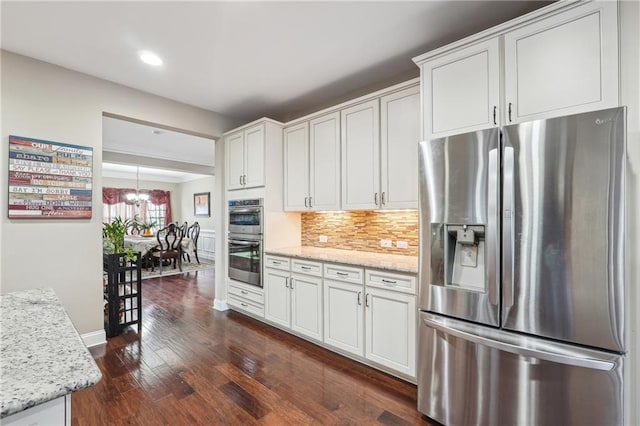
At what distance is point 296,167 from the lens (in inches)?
139

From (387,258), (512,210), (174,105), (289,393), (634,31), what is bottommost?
(289,393)

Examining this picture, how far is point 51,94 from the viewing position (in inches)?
110

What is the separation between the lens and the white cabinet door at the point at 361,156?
2789 mm

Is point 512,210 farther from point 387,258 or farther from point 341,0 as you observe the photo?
point 341,0

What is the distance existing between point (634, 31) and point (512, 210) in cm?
124

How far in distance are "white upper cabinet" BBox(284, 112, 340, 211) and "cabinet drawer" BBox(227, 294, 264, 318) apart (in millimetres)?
1244

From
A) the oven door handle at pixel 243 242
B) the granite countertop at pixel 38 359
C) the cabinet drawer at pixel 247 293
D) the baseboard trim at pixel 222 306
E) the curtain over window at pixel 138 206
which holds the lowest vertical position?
the baseboard trim at pixel 222 306

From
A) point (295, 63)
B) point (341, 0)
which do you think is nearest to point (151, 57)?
point (295, 63)

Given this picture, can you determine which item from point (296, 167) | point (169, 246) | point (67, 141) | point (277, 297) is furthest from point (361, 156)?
point (169, 246)

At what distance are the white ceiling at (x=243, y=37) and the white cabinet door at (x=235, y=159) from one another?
2.51 feet

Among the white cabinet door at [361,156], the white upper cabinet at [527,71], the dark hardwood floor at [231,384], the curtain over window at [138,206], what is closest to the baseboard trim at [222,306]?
the dark hardwood floor at [231,384]

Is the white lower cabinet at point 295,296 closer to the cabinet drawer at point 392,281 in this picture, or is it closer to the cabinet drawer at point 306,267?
the cabinet drawer at point 306,267

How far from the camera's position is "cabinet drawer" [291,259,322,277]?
293 cm

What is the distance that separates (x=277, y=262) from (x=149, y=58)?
2.31m
